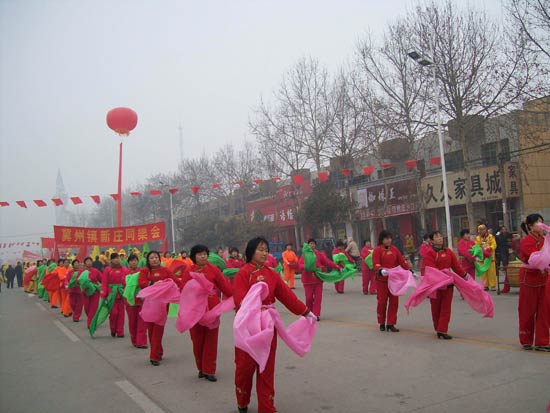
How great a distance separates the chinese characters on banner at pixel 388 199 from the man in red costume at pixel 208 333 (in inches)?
860

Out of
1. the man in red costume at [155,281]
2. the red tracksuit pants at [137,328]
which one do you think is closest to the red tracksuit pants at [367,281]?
the red tracksuit pants at [137,328]

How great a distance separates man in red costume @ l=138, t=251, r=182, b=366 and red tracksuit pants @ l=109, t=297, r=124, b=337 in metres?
2.27

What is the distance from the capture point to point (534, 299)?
617 centimetres

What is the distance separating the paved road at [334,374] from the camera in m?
4.78

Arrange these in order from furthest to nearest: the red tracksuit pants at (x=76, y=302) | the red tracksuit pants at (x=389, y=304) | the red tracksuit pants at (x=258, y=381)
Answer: the red tracksuit pants at (x=76, y=302) < the red tracksuit pants at (x=389, y=304) < the red tracksuit pants at (x=258, y=381)

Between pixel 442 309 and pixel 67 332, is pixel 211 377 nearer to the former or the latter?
pixel 442 309

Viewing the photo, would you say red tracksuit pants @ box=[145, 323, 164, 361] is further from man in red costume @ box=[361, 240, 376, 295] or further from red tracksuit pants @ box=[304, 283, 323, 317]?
man in red costume @ box=[361, 240, 376, 295]

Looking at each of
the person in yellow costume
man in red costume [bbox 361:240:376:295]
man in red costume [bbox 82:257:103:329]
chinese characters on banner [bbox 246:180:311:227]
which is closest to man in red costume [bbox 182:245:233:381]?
man in red costume [bbox 82:257:103:329]

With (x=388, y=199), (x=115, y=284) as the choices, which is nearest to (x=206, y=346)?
(x=115, y=284)

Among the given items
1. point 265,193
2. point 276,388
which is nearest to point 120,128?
point 276,388

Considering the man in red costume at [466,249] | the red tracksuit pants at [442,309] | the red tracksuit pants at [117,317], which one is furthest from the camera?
the man in red costume at [466,249]

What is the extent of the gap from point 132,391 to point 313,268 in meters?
5.19

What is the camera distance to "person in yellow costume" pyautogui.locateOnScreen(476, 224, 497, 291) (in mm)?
12203

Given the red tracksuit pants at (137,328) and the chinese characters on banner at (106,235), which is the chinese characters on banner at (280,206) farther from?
the red tracksuit pants at (137,328)
